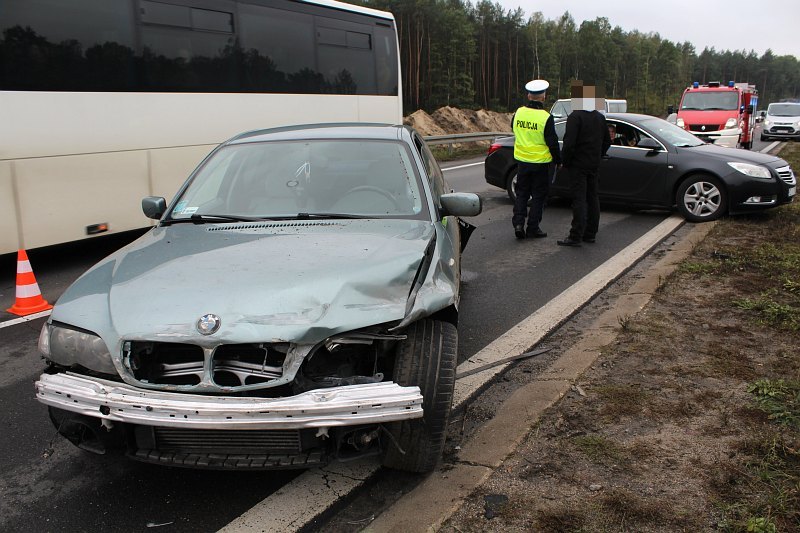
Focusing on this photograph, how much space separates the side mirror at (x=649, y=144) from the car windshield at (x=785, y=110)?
89.1 ft

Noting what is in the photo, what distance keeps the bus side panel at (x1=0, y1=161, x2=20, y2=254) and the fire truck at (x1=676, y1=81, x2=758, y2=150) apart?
724 inches

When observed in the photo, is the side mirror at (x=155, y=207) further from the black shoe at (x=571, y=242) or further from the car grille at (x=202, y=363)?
the black shoe at (x=571, y=242)

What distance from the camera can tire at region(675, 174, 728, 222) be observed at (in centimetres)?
982

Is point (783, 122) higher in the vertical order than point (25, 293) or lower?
higher

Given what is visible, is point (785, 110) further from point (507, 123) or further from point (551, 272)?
point (551, 272)

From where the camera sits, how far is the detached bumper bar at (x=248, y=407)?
8.14 ft

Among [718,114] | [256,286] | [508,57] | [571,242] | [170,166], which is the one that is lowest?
[571,242]

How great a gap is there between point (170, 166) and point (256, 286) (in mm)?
6230

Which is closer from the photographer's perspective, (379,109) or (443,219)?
(443,219)

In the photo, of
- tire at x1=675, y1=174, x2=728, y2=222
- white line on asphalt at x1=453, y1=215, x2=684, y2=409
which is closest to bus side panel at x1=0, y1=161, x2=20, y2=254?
white line on asphalt at x1=453, y1=215, x2=684, y2=409

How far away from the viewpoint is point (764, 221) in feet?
31.2

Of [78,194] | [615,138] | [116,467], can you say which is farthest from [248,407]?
[615,138]

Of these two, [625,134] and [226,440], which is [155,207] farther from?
[625,134]

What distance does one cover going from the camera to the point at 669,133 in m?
10.6
